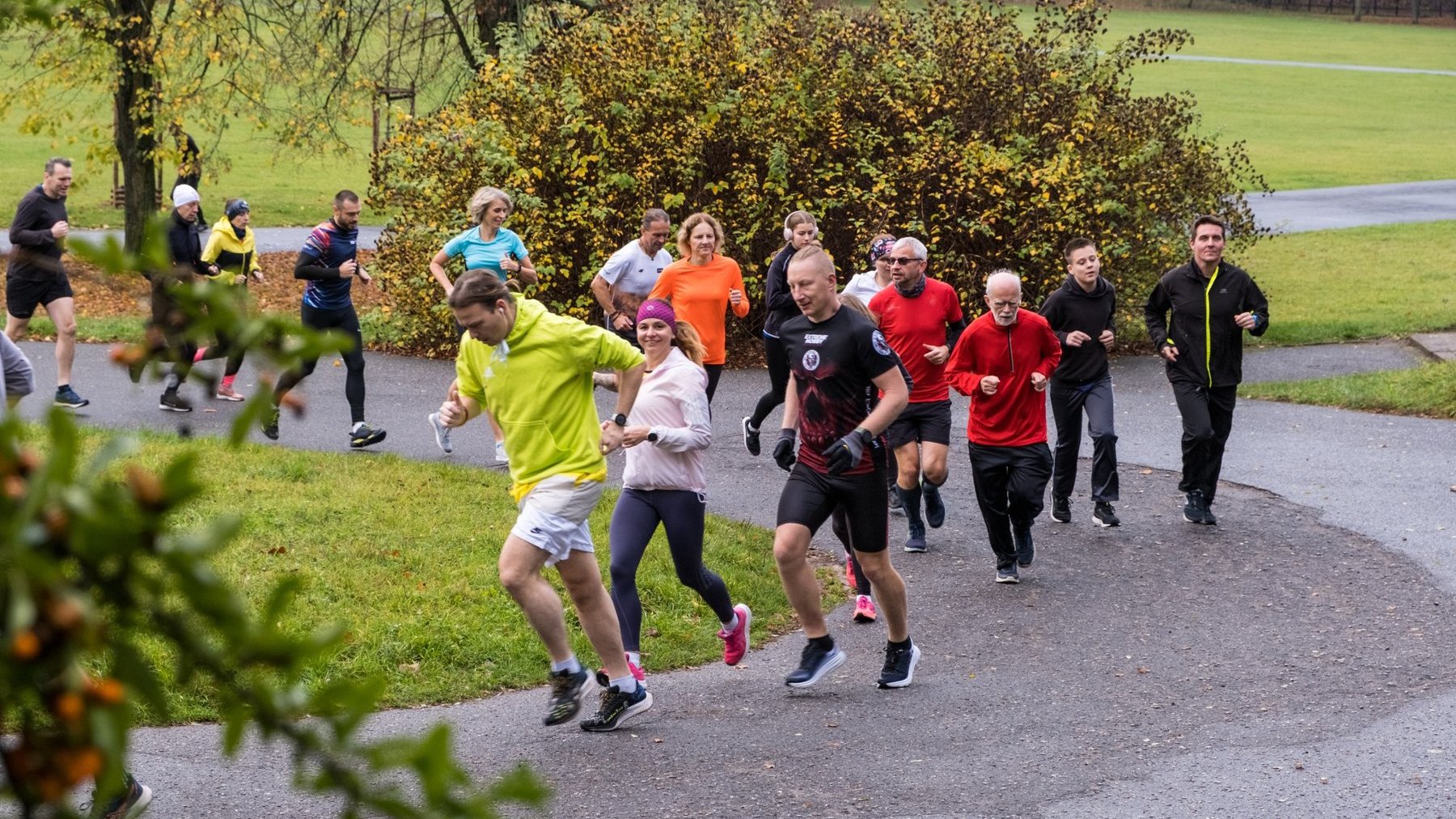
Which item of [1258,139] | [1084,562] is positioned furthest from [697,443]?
[1258,139]

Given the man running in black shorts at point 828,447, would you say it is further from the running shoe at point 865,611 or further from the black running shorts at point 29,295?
the black running shorts at point 29,295

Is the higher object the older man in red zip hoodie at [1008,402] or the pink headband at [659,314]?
the pink headband at [659,314]

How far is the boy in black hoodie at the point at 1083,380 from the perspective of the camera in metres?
10.4

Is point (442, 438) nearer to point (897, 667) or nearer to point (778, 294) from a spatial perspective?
point (778, 294)

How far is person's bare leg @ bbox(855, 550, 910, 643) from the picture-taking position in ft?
23.2

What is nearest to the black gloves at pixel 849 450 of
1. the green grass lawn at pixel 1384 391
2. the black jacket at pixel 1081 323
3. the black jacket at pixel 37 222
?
the black jacket at pixel 1081 323

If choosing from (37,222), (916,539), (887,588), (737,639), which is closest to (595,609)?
(737,639)

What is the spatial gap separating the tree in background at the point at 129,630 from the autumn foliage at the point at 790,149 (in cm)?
1497

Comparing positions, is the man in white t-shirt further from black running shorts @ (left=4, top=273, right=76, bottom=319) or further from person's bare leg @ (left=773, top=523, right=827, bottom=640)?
person's bare leg @ (left=773, top=523, right=827, bottom=640)

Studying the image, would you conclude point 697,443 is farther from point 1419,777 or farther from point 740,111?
point 740,111

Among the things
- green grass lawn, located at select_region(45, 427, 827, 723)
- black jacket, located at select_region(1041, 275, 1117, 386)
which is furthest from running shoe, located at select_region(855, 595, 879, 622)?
black jacket, located at select_region(1041, 275, 1117, 386)

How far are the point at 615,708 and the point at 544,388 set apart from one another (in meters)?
1.41

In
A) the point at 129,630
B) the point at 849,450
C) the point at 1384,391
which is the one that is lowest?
the point at 1384,391

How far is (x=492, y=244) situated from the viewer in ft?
39.4
